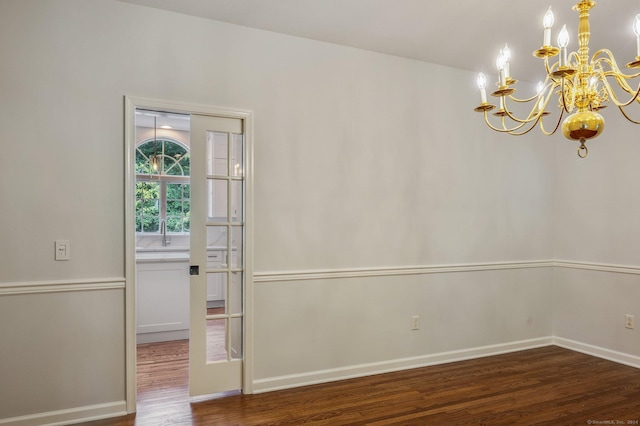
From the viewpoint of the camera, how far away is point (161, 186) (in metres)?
6.39

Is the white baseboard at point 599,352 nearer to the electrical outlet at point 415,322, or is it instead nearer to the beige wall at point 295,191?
the beige wall at point 295,191

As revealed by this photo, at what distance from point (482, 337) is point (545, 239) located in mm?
1345

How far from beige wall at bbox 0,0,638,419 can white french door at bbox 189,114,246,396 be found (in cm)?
16

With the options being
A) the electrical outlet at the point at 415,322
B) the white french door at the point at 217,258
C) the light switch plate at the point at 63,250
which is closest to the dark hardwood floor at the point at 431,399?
the white french door at the point at 217,258

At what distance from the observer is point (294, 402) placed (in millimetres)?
3119

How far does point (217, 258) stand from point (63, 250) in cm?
106

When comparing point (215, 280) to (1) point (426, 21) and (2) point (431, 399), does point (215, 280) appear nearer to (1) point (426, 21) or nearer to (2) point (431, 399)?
(2) point (431, 399)

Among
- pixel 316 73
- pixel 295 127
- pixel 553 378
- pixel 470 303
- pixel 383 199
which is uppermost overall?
pixel 316 73

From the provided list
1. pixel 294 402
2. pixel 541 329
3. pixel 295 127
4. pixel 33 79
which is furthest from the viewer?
pixel 541 329

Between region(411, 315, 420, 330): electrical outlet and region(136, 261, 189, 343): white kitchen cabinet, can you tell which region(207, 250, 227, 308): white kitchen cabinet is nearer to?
region(136, 261, 189, 343): white kitchen cabinet

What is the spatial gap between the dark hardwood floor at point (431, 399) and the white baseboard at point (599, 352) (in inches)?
5.0

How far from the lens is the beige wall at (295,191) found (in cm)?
271

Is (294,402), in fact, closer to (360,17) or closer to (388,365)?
(388,365)

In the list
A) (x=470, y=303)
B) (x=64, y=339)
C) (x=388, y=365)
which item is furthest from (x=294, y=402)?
(x=470, y=303)
